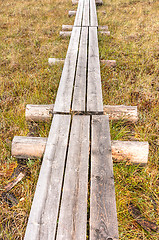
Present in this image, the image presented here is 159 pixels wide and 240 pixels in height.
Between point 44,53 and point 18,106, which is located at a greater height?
point 44,53

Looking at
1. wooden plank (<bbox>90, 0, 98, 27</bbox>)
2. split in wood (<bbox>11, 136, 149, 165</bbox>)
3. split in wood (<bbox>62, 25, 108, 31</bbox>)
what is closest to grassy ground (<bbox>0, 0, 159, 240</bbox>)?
split in wood (<bbox>11, 136, 149, 165</bbox>)

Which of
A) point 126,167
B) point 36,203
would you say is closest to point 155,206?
point 126,167

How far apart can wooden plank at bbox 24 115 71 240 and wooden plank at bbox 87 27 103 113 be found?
0.51 meters

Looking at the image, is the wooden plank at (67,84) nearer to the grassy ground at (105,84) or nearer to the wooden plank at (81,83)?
the wooden plank at (81,83)

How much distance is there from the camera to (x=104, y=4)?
8.81 meters

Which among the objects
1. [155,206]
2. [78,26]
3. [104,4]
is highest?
[104,4]

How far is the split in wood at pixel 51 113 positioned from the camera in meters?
2.44

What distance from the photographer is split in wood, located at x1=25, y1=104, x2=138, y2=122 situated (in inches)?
96.2

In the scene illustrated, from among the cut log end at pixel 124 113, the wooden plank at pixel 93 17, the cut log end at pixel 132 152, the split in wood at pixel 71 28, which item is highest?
the wooden plank at pixel 93 17

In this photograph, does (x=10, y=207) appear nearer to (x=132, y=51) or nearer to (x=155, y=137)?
(x=155, y=137)

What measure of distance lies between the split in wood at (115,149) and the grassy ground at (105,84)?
0.37ft

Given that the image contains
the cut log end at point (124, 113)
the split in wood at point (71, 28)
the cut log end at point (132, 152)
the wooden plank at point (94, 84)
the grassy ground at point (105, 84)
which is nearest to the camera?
the grassy ground at point (105, 84)

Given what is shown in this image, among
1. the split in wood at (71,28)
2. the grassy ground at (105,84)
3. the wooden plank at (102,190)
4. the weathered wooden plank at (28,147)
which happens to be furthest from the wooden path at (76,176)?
the split in wood at (71,28)

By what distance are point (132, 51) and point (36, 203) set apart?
438 centimetres
